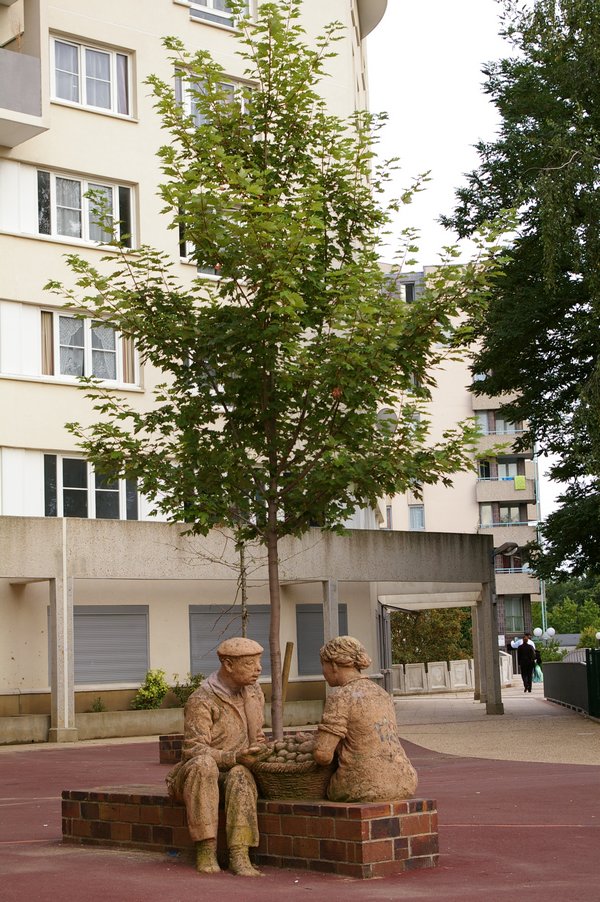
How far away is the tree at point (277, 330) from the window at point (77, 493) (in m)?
16.8

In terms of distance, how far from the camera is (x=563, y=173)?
24.8 meters

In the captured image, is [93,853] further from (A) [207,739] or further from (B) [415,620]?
(B) [415,620]

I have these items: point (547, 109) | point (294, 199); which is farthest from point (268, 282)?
point (547, 109)

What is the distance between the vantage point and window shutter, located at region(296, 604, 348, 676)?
34781mm

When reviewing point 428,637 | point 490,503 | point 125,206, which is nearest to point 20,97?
point 125,206

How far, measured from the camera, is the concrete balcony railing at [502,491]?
92.1 m

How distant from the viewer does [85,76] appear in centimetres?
3391

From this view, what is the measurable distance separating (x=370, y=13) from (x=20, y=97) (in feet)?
65.6

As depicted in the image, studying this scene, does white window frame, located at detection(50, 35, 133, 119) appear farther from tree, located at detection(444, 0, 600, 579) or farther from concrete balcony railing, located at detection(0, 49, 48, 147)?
tree, located at detection(444, 0, 600, 579)

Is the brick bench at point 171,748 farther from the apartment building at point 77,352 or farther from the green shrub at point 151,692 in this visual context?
the green shrub at point 151,692

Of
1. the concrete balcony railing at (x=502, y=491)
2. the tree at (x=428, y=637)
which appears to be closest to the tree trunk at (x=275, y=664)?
the tree at (x=428, y=637)

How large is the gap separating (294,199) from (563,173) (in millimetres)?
12018

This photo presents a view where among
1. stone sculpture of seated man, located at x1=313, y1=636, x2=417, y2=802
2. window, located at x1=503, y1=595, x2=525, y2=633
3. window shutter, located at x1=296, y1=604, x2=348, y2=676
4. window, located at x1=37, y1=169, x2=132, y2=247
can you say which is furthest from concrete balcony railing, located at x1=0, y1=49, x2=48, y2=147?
window, located at x1=503, y1=595, x2=525, y2=633

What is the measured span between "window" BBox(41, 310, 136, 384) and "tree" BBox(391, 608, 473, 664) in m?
23.3
